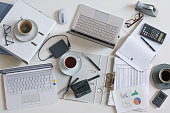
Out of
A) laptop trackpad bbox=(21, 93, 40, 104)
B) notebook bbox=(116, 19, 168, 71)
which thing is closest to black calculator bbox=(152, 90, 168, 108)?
notebook bbox=(116, 19, 168, 71)

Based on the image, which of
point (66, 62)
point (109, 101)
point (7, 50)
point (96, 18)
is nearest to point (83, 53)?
point (66, 62)

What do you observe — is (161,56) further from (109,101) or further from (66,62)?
(66,62)

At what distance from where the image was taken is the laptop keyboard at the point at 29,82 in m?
1.28

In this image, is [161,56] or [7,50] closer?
[7,50]

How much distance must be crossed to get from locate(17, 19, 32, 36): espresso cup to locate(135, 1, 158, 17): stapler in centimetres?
67

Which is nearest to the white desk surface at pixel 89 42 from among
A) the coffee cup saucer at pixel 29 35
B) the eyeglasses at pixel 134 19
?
the eyeglasses at pixel 134 19

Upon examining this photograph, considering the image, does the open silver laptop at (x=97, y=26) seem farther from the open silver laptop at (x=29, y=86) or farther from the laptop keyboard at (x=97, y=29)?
the open silver laptop at (x=29, y=86)

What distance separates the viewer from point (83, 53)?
1.32 m

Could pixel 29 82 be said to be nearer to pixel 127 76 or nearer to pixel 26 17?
pixel 26 17

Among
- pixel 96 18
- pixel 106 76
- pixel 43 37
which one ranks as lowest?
pixel 106 76

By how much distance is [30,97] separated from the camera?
1279 mm

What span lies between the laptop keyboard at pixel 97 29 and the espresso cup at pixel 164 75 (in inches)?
14.4

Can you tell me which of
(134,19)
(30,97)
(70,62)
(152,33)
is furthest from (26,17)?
(152,33)

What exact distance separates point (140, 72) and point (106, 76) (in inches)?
8.5
